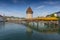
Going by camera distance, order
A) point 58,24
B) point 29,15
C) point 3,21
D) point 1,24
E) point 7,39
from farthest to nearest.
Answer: point 58,24 → point 1,24 → point 3,21 → point 29,15 → point 7,39

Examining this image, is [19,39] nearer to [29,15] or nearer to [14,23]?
[29,15]

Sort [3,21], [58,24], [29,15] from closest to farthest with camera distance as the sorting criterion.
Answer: [29,15] → [3,21] → [58,24]

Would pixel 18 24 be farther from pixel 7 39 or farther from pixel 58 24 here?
pixel 7 39

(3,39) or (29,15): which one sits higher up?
(29,15)

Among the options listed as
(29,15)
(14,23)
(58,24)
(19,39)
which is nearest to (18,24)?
(14,23)

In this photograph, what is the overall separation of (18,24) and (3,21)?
2.67 feet

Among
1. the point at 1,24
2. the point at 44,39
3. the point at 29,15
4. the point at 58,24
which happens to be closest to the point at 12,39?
the point at 44,39

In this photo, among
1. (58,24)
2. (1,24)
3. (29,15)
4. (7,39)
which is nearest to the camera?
(7,39)

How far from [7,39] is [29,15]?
55.7 inches

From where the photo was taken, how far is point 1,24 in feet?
18.1

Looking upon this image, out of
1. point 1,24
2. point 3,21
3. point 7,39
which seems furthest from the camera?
point 1,24

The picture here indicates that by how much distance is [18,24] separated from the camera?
5.70m

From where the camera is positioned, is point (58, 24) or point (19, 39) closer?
point (19, 39)

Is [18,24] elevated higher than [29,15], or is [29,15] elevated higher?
[29,15]
